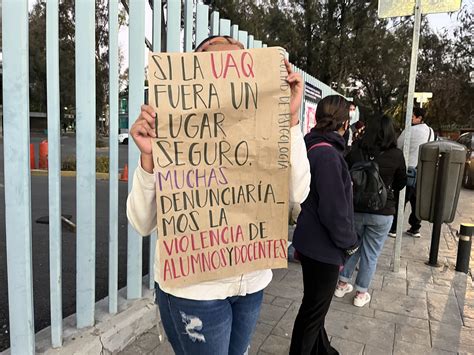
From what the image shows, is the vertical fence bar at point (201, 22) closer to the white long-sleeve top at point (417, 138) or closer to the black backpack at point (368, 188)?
the black backpack at point (368, 188)

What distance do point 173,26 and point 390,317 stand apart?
299 centimetres

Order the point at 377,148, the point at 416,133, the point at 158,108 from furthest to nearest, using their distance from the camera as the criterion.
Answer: the point at 416,133
the point at 377,148
the point at 158,108

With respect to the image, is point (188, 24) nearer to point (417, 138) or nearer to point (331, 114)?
point (331, 114)

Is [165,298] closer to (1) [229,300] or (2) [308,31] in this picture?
(1) [229,300]

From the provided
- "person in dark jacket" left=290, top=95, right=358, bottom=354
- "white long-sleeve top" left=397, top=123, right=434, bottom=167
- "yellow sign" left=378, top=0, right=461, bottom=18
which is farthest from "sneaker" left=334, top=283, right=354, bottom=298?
"yellow sign" left=378, top=0, right=461, bottom=18

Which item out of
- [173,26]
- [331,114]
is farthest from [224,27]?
[331,114]

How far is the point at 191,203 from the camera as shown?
Result: 64.3 inches

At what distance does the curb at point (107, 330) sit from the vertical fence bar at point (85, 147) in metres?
0.13

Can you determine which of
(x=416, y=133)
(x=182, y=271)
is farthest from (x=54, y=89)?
(x=416, y=133)

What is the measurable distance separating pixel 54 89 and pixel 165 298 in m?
1.31

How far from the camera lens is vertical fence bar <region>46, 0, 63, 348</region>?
219cm

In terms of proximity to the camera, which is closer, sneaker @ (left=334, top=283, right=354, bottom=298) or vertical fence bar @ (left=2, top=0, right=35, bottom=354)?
vertical fence bar @ (left=2, top=0, right=35, bottom=354)

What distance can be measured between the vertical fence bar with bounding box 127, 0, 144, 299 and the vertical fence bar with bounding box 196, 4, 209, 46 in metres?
0.69

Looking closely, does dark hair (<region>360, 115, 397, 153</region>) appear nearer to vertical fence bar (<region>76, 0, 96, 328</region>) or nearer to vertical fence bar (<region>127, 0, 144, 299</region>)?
vertical fence bar (<region>127, 0, 144, 299</region>)
